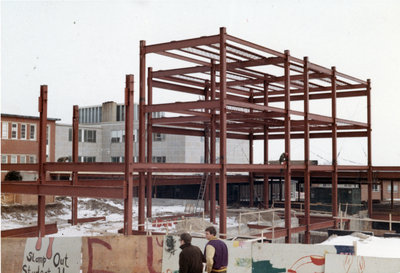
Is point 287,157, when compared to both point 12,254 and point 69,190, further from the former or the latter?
point 12,254

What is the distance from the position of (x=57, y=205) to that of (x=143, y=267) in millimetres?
29475

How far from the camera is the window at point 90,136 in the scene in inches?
2611

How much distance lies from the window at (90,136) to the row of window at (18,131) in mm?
15258

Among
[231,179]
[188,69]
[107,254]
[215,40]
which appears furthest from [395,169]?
[107,254]

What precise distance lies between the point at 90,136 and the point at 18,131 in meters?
17.9

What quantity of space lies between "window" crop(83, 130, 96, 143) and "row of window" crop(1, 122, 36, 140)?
15.3 metres

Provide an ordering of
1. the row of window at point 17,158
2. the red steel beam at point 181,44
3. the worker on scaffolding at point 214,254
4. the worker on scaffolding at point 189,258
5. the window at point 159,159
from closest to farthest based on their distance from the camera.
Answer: the worker on scaffolding at point 189,258 < the worker on scaffolding at point 214,254 < the red steel beam at point 181,44 < the row of window at point 17,158 < the window at point 159,159

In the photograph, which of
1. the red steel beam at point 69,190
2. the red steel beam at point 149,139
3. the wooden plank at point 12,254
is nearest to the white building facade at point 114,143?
the red steel beam at point 149,139

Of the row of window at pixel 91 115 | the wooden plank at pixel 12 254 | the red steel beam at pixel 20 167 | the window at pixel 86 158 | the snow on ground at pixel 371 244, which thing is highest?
the row of window at pixel 91 115

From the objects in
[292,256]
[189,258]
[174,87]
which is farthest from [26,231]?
[189,258]

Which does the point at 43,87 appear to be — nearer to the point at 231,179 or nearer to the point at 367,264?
the point at 367,264

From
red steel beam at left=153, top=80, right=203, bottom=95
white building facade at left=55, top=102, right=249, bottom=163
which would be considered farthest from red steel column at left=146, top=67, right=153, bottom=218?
white building facade at left=55, top=102, right=249, bottom=163

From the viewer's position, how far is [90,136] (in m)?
67.1

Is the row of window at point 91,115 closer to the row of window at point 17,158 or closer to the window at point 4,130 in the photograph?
the row of window at point 17,158
